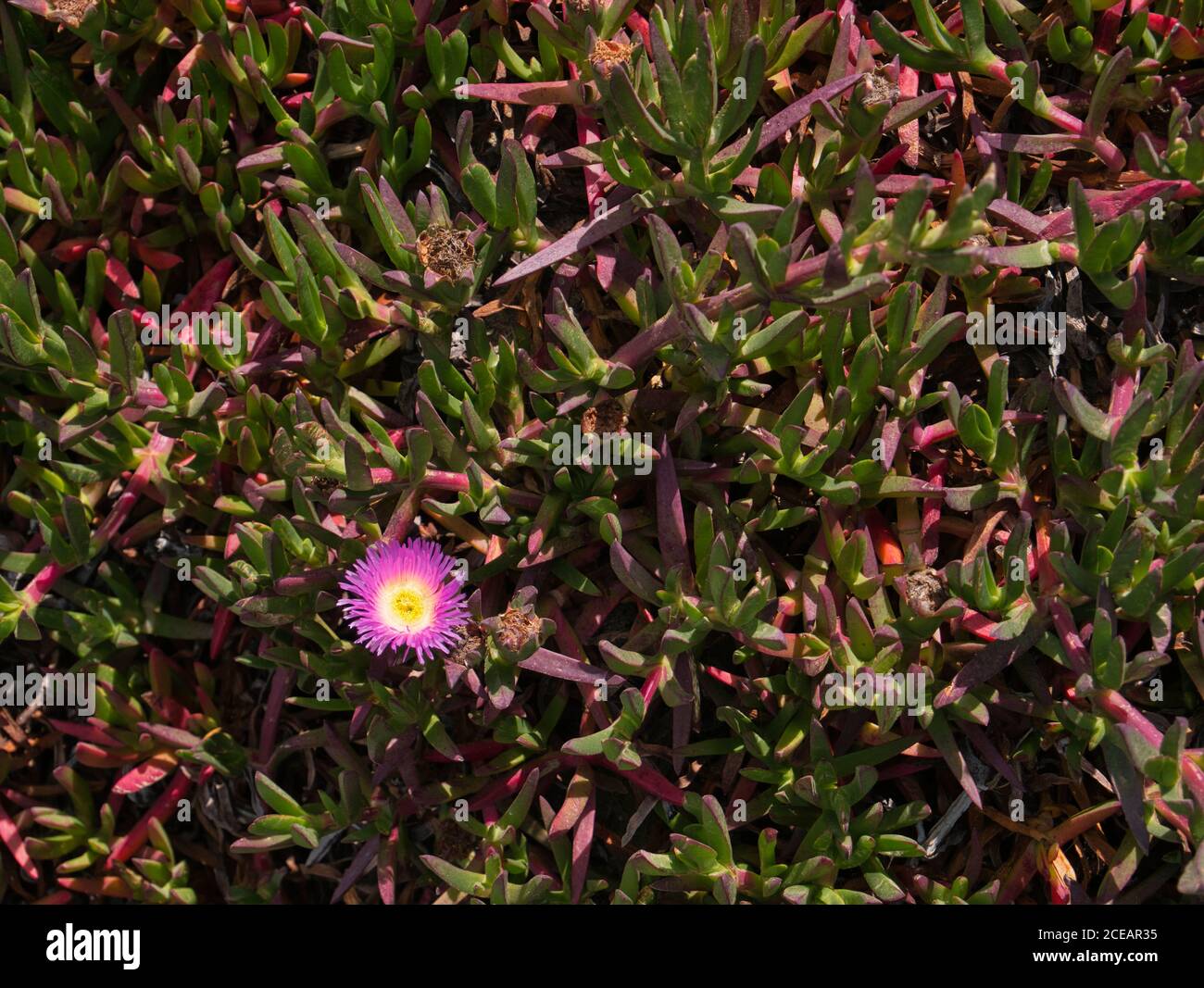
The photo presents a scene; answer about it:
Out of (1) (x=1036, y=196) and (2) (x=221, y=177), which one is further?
(2) (x=221, y=177)

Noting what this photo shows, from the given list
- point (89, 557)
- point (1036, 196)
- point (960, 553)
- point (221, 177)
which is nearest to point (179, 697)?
point (89, 557)

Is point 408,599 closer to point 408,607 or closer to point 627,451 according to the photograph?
point 408,607

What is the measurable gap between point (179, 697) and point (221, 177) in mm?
712

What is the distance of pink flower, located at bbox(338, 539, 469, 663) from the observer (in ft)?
3.94

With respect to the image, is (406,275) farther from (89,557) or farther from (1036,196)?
(1036,196)

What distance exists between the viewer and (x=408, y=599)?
4.07 feet

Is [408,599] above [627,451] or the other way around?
the other way around

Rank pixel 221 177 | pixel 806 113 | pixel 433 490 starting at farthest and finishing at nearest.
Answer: pixel 221 177, pixel 433 490, pixel 806 113

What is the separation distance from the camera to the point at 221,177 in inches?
59.0

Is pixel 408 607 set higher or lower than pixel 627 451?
lower

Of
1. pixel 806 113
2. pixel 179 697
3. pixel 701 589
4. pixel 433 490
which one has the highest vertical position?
pixel 806 113

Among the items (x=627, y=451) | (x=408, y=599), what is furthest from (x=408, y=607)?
(x=627, y=451)

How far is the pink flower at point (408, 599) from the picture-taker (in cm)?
120

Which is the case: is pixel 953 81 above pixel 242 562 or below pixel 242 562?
above
